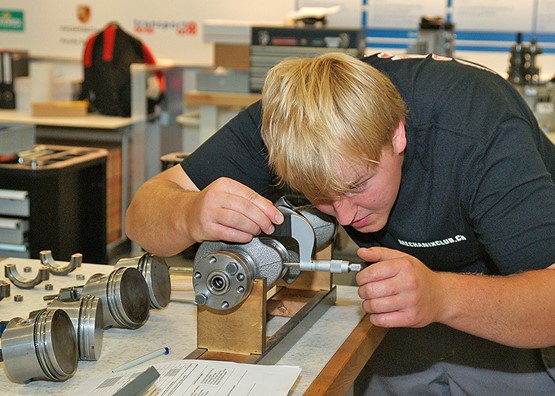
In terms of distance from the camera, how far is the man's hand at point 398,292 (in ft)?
4.06

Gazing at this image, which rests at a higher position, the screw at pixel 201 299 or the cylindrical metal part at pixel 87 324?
the screw at pixel 201 299

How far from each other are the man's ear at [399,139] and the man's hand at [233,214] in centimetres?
21

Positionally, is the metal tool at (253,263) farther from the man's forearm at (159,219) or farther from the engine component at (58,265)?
the engine component at (58,265)

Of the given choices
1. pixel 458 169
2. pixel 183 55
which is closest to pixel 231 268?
pixel 458 169

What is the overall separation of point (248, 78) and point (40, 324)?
3.21 metres

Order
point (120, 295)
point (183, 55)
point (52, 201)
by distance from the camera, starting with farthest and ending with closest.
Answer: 1. point (183, 55)
2. point (52, 201)
3. point (120, 295)

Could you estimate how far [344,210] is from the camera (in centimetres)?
134

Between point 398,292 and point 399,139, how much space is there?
25 cm

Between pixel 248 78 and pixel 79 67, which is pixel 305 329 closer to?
pixel 248 78

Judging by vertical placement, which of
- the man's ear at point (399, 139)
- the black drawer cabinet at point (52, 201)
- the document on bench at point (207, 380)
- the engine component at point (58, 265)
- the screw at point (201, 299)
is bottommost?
the black drawer cabinet at point (52, 201)

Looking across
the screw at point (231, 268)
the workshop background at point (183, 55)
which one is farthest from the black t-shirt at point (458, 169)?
the workshop background at point (183, 55)

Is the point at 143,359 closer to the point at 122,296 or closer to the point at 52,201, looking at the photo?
the point at 122,296

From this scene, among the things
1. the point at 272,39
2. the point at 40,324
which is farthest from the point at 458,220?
the point at 272,39

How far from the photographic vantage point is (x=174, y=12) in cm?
609
